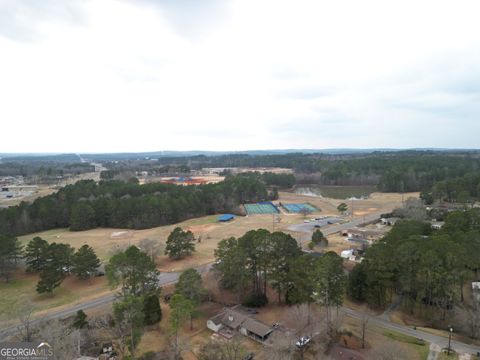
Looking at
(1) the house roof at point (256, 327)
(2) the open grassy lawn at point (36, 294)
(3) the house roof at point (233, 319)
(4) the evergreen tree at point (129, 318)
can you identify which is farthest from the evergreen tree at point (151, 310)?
(2) the open grassy lawn at point (36, 294)

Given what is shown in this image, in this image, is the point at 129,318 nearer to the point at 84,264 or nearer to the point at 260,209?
the point at 84,264

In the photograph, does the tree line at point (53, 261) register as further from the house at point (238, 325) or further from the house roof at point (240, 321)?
the house roof at point (240, 321)

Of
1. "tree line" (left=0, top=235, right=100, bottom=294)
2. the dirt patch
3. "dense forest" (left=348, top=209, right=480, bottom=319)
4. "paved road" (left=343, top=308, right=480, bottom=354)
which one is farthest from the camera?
"tree line" (left=0, top=235, right=100, bottom=294)

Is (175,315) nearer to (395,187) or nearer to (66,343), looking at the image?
(66,343)

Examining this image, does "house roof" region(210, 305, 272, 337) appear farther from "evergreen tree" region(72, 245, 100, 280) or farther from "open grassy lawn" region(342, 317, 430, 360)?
"evergreen tree" region(72, 245, 100, 280)

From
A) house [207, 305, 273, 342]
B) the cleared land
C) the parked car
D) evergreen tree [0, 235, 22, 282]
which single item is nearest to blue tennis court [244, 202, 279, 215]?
the cleared land

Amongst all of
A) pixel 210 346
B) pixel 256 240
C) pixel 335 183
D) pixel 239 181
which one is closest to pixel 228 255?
pixel 256 240

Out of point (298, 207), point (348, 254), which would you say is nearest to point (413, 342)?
point (348, 254)
